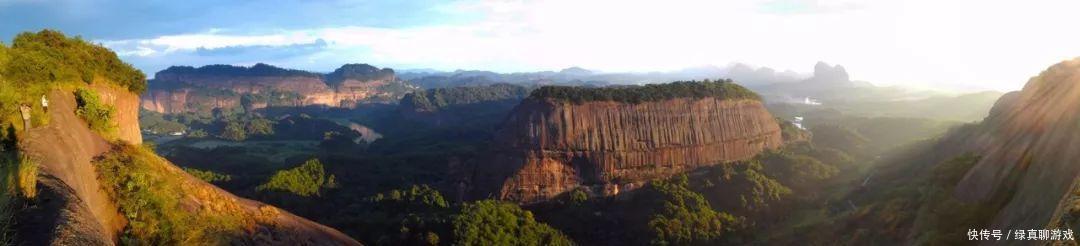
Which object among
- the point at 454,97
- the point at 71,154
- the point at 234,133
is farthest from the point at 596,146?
the point at 454,97

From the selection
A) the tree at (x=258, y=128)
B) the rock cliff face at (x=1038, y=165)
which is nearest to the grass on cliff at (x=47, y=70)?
the rock cliff face at (x=1038, y=165)

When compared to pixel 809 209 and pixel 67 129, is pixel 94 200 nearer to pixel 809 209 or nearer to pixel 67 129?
pixel 67 129

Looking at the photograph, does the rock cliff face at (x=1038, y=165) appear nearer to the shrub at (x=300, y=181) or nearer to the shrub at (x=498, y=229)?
the shrub at (x=498, y=229)

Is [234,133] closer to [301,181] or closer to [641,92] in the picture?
[301,181]

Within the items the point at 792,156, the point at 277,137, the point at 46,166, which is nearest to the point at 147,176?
the point at 46,166

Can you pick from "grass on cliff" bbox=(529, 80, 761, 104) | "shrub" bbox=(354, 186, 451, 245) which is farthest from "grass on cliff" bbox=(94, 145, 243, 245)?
"grass on cliff" bbox=(529, 80, 761, 104)
